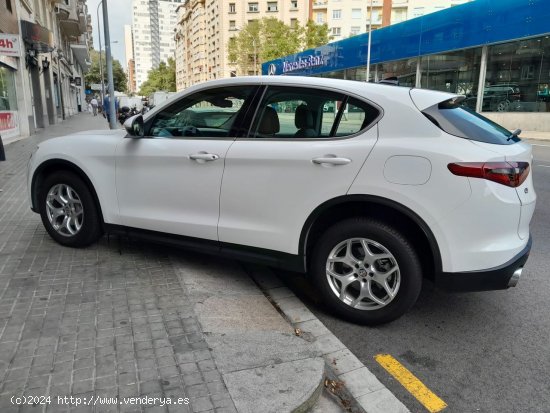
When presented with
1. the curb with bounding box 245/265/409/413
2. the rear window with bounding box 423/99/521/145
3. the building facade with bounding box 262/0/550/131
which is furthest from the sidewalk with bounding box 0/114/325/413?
the building facade with bounding box 262/0/550/131

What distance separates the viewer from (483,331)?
3.37m

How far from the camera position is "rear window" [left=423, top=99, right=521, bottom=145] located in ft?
9.95

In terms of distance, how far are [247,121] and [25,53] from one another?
62.0ft

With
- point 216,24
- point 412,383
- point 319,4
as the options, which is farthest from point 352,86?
point 216,24

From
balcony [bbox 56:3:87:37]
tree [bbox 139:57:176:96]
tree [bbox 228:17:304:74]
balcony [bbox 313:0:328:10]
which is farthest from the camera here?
tree [bbox 139:57:176:96]

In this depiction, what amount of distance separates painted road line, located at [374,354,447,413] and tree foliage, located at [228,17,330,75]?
2302 inches

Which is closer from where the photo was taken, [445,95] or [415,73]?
[445,95]

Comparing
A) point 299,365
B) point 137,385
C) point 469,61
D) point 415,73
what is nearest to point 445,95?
point 299,365

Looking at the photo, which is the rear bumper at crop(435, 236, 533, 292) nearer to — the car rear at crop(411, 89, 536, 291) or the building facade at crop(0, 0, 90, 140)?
the car rear at crop(411, 89, 536, 291)

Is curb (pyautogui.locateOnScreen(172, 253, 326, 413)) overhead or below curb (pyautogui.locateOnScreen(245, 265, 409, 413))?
overhead

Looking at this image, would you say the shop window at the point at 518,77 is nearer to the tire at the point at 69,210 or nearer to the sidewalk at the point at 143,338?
the sidewalk at the point at 143,338

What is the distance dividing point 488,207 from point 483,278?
1.54ft

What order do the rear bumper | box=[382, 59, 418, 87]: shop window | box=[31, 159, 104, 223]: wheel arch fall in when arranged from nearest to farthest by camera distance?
the rear bumper, box=[31, 159, 104, 223]: wheel arch, box=[382, 59, 418, 87]: shop window

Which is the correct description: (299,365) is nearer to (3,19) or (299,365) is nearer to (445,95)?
(445,95)
